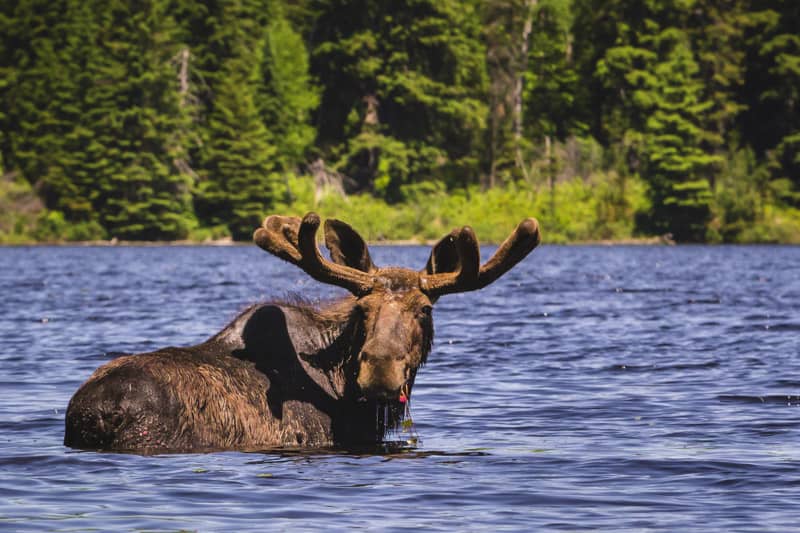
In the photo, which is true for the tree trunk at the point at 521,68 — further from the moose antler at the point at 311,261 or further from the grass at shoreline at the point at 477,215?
the moose antler at the point at 311,261

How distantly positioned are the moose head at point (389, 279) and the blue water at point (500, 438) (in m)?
0.82

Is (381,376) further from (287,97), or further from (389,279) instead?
(287,97)

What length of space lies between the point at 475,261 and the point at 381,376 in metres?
1.14

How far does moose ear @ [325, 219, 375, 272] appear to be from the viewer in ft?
34.2

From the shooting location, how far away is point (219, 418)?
1031 cm

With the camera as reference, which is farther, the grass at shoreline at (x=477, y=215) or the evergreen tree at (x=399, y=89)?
the evergreen tree at (x=399, y=89)

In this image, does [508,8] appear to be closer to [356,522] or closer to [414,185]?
[414,185]

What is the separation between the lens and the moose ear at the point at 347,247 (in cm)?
1042

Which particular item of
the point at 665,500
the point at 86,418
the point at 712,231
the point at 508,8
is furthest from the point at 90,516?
the point at 508,8

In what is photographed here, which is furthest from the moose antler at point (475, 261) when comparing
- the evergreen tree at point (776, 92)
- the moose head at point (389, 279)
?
the evergreen tree at point (776, 92)

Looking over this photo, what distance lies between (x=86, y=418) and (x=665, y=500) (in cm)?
403

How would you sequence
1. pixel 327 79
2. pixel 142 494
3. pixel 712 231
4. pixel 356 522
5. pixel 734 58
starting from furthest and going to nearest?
pixel 327 79 < pixel 734 58 < pixel 712 231 < pixel 142 494 < pixel 356 522

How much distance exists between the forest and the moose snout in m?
64.7

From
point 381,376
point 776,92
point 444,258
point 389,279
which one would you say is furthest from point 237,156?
point 381,376
